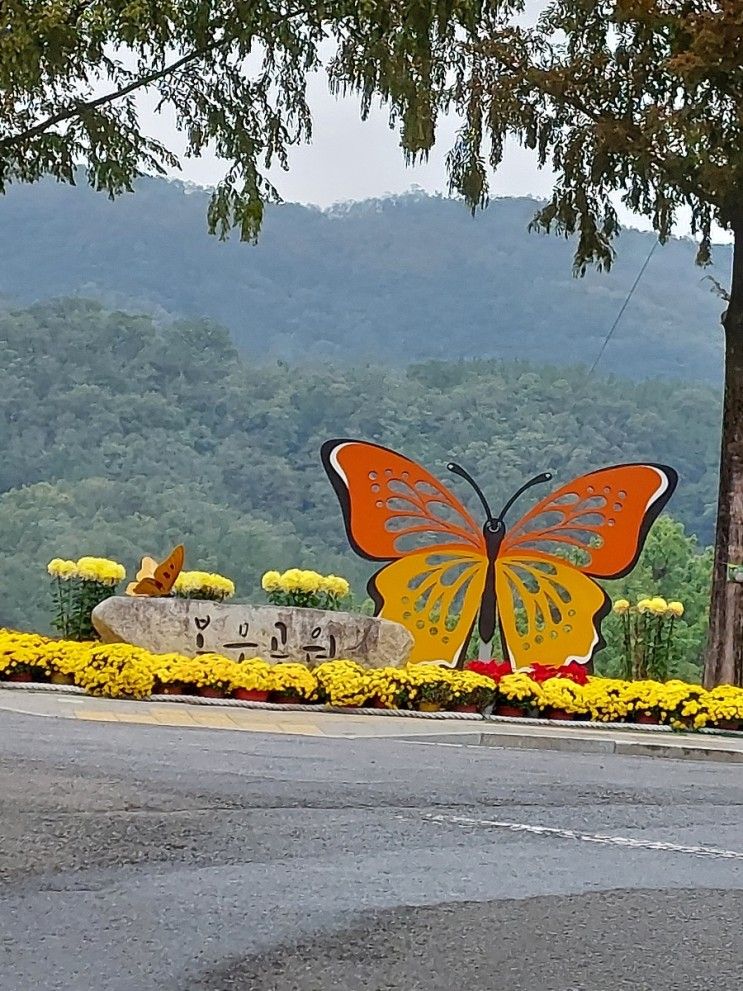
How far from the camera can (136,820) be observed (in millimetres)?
6812

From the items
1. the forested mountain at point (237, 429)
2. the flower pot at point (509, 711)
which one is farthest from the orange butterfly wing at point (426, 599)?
the forested mountain at point (237, 429)

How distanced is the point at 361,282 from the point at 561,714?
3111 inches

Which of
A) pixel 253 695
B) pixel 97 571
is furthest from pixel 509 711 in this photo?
pixel 97 571

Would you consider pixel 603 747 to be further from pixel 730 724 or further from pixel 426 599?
pixel 426 599

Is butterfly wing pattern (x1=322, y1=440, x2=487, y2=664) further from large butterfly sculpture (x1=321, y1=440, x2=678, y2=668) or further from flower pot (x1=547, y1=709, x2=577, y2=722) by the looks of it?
flower pot (x1=547, y1=709, x2=577, y2=722)

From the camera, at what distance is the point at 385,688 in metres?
13.7

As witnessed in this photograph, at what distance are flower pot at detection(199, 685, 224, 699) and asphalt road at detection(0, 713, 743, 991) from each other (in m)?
4.04

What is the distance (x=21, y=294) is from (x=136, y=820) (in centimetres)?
8073

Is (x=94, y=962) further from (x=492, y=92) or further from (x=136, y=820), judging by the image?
(x=492, y=92)

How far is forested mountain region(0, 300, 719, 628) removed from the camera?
195 ft

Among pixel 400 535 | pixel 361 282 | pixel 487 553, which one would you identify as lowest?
pixel 487 553

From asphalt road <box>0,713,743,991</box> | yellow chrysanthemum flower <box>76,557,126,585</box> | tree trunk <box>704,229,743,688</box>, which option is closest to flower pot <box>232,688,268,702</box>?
yellow chrysanthemum flower <box>76,557,126,585</box>

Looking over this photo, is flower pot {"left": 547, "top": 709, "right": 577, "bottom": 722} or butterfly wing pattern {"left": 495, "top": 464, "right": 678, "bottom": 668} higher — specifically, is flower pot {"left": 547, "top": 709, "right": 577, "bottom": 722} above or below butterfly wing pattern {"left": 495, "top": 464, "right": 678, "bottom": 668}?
below

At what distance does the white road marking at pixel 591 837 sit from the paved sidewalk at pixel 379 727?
160 inches
